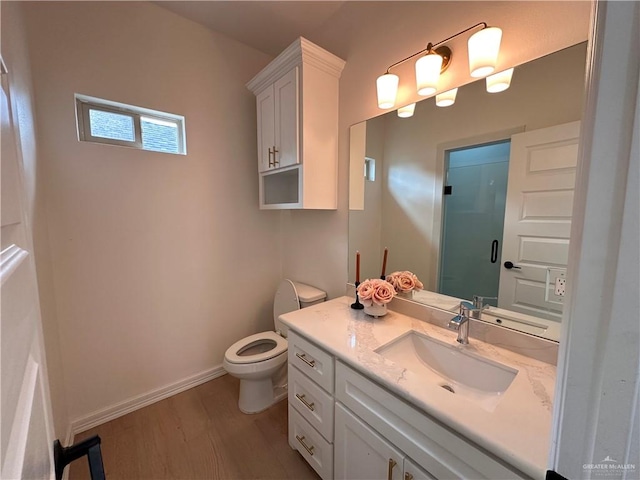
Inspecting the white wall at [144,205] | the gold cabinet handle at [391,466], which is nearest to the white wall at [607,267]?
the gold cabinet handle at [391,466]

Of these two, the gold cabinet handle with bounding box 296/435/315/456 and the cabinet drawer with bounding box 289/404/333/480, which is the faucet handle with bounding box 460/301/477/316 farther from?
the gold cabinet handle with bounding box 296/435/315/456

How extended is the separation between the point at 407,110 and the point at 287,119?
75 centimetres

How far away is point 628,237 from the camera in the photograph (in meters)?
0.31

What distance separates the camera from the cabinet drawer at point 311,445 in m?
1.21

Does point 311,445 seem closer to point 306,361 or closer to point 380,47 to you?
point 306,361

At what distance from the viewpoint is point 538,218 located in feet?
3.39

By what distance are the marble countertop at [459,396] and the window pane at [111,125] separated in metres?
1.62

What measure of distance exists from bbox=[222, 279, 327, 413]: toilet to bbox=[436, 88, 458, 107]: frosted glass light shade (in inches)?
55.6

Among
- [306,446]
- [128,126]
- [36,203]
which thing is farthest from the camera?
[128,126]

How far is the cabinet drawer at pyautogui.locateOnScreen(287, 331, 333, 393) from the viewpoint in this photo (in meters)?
1.15

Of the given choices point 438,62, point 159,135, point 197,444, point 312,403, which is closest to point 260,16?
point 159,135

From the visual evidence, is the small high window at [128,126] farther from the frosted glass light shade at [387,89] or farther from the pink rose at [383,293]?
the pink rose at [383,293]

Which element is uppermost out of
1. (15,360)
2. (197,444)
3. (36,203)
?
(36,203)

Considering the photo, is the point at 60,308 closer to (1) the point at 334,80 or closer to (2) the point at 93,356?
(2) the point at 93,356
